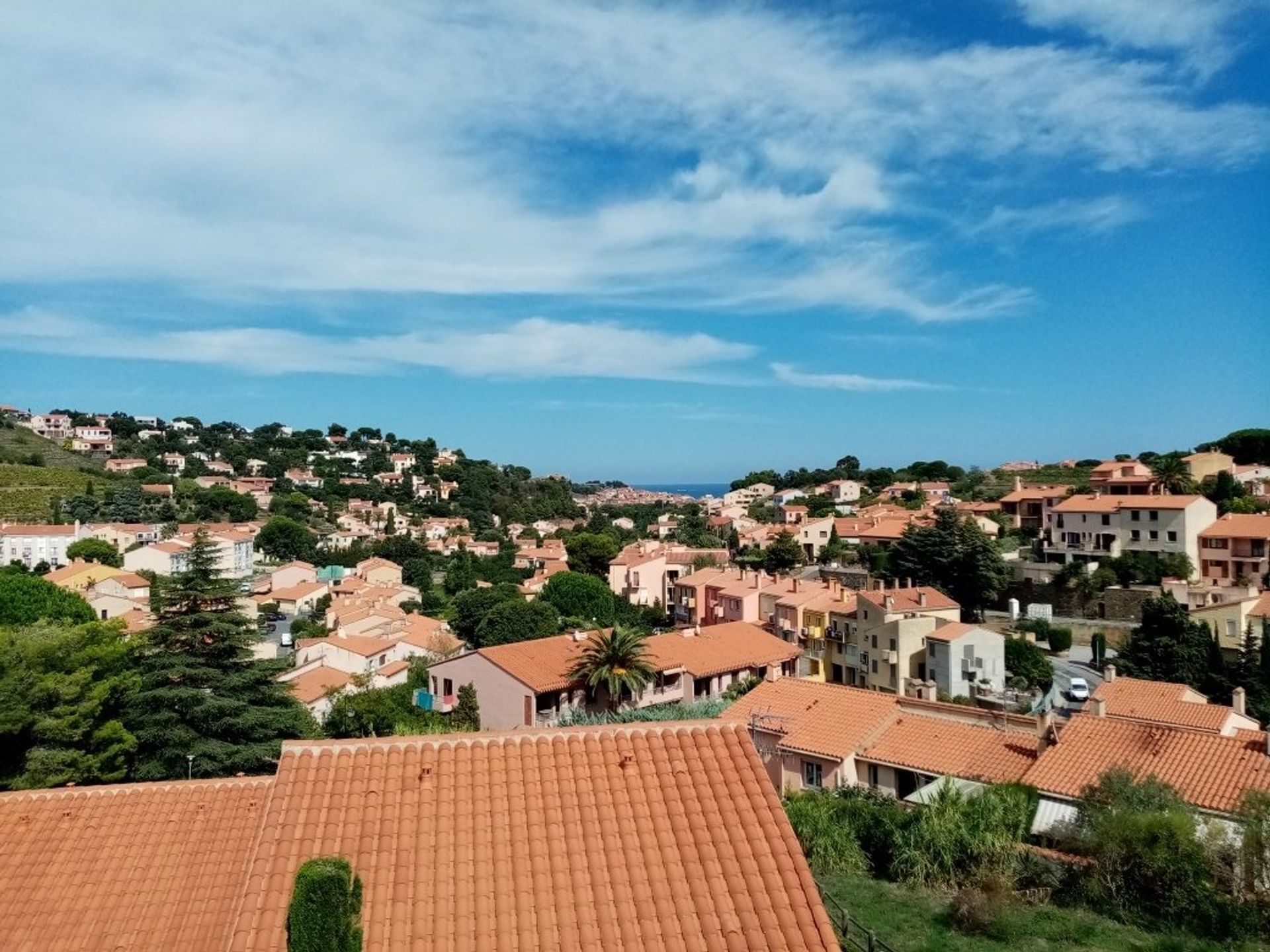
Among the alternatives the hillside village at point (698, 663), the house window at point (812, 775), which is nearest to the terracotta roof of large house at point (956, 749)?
the hillside village at point (698, 663)

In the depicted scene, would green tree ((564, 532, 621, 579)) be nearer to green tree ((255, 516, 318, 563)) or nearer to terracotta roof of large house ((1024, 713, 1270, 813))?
green tree ((255, 516, 318, 563))

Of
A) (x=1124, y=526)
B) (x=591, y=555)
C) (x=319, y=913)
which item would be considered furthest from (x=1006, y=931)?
(x=591, y=555)

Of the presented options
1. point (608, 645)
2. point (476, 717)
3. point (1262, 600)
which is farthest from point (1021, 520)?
point (476, 717)

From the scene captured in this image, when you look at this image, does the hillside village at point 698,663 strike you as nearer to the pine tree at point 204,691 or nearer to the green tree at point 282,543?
the pine tree at point 204,691

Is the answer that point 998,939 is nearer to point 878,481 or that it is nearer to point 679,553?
point 679,553

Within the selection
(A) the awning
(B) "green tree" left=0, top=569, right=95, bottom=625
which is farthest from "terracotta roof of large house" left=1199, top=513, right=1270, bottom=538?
(B) "green tree" left=0, top=569, right=95, bottom=625

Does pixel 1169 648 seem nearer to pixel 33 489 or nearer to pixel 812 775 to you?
pixel 812 775

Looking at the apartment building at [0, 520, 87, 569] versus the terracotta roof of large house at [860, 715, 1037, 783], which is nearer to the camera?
the terracotta roof of large house at [860, 715, 1037, 783]

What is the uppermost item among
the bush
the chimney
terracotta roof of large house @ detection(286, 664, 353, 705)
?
the chimney
